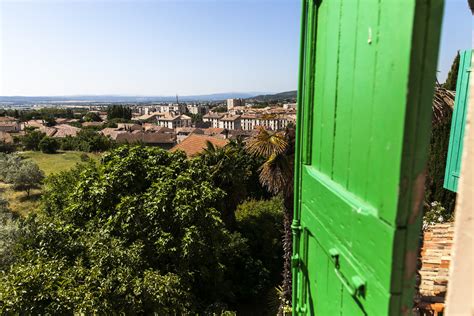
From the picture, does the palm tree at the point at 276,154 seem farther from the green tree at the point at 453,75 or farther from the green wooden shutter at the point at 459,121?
the green tree at the point at 453,75

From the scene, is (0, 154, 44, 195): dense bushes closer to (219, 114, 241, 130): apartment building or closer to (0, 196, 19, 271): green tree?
(0, 196, 19, 271): green tree

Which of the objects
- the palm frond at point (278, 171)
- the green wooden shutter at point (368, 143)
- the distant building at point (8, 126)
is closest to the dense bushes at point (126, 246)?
the palm frond at point (278, 171)

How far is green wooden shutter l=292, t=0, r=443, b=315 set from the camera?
881 mm

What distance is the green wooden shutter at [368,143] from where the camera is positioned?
0.88 metres

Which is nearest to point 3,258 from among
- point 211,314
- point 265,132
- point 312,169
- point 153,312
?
point 153,312

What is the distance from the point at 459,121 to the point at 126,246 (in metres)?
7.85

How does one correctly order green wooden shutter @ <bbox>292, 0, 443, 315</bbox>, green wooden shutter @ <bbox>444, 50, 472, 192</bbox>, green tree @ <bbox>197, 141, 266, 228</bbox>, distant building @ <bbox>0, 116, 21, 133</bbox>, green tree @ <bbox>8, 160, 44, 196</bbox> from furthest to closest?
distant building @ <bbox>0, 116, 21, 133</bbox>, green tree @ <bbox>8, 160, 44, 196</bbox>, green tree @ <bbox>197, 141, 266, 228</bbox>, green wooden shutter @ <bbox>444, 50, 472, 192</bbox>, green wooden shutter @ <bbox>292, 0, 443, 315</bbox>

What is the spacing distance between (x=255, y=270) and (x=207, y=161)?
232 inches

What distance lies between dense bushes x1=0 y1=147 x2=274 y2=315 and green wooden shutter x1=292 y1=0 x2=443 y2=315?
613 centimetres

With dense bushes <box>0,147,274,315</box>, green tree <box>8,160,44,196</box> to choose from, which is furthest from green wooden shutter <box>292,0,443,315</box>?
green tree <box>8,160,44,196</box>

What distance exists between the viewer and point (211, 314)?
30.0 ft

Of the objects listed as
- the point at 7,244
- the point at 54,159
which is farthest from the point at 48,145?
the point at 7,244

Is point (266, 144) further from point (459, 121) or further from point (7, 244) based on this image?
point (7, 244)

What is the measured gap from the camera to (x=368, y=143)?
110cm
